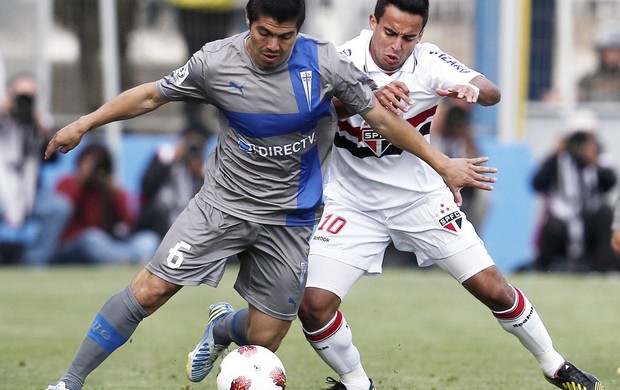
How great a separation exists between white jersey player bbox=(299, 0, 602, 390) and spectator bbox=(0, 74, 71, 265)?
30.6ft

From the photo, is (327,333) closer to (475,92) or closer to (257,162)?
(257,162)

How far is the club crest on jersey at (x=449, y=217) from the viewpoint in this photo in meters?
7.42

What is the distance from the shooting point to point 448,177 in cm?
678

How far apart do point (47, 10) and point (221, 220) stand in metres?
11.6

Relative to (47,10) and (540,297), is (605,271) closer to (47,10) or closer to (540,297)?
(540,297)

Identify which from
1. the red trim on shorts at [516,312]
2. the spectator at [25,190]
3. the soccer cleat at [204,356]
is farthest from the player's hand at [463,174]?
the spectator at [25,190]

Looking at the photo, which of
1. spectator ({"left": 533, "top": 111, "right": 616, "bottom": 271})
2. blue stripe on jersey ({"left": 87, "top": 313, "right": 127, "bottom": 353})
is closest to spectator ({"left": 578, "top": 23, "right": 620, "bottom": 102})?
spectator ({"left": 533, "top": 111, "right": 616, "bottom": 271})

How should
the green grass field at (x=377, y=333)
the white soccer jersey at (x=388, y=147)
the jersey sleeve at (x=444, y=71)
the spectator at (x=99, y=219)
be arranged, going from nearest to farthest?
the jersey sleeve at (x=444, y=71), the white soccer jersey at (x=388, y=147), the green grass field at (x=377, y=333), the spectator at (x=99, y=219)

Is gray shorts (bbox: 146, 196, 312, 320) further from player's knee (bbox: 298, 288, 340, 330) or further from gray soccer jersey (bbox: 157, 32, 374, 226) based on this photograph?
player's knee (bbox: 298, 288, 340, 330)

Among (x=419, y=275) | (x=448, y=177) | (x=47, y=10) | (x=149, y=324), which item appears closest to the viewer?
(x=448, y=177)

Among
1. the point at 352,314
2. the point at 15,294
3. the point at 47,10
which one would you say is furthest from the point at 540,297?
the point at 47,10

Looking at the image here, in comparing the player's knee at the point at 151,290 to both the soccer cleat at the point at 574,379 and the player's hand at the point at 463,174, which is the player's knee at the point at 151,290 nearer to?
the player's hand at the point at 463,174

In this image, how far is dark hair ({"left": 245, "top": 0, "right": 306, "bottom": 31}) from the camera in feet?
20.9

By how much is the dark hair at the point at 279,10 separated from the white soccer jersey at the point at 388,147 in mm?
911
